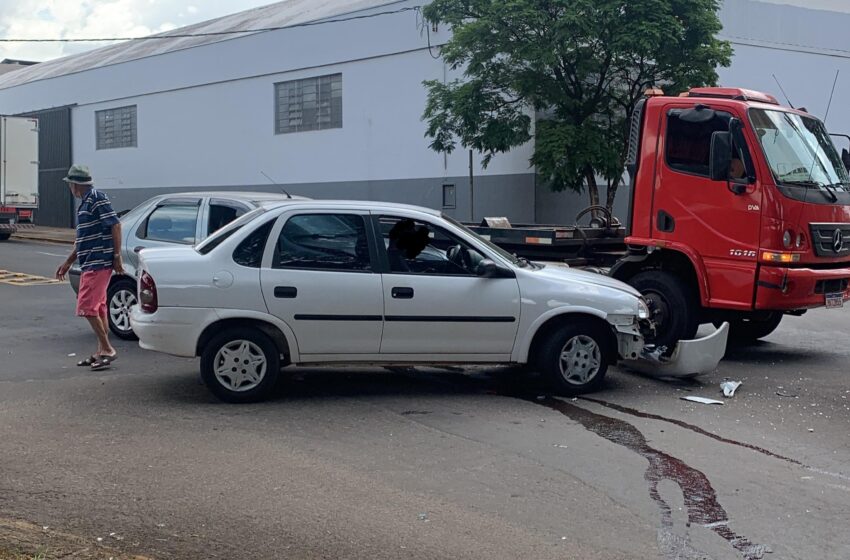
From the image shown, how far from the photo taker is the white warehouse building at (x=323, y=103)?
25.4 metres

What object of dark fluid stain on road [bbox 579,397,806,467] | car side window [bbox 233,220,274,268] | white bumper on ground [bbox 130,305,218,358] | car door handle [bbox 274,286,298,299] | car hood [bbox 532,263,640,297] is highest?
car side window [bbox 233,220,274,268]

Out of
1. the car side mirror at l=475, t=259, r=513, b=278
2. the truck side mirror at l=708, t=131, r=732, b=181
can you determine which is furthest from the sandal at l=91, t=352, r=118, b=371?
the truck side mirror at l=708, t=131, r=732, b=181

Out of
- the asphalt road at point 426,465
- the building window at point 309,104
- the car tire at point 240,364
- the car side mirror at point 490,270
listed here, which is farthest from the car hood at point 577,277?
the building window at point 309,104

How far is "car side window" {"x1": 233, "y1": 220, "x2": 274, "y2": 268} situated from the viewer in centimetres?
766

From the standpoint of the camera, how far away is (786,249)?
9141 millimetres

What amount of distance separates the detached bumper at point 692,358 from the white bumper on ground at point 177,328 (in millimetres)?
3967

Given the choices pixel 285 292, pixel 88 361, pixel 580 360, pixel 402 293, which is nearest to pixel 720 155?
pixel 580 360

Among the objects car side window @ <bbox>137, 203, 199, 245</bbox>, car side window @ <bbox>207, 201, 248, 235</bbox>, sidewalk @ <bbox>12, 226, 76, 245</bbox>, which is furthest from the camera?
sidewalk @ <bbox>12, 226, 76, 245</bbox>

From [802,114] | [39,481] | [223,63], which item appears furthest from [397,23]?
[39,481]

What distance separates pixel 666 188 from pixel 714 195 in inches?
21.4

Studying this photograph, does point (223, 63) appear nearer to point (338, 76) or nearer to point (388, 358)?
point (338, 76)

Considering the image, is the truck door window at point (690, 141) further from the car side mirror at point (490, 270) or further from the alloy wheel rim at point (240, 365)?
the alloy wheel rim at point (240, 365)

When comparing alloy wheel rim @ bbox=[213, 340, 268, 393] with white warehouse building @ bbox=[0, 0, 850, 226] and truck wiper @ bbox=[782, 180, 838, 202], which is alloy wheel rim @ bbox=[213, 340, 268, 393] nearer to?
truck wiper @ bbox=[782, 180, 838, 202]

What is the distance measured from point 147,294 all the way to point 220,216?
9.04 feet
